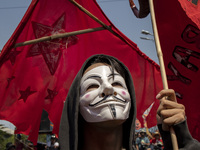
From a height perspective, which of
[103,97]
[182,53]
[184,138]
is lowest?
[184,138]

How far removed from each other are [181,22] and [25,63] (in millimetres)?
2244

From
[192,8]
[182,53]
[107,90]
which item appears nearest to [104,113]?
[107,90]

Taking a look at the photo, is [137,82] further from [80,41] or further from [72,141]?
[72,141]

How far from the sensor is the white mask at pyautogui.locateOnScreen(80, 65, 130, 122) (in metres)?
1.74

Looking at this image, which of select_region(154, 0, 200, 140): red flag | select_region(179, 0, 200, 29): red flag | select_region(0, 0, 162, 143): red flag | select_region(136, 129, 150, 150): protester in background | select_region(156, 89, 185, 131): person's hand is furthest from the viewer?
select_region(136, 129, 150, 150): protester in background

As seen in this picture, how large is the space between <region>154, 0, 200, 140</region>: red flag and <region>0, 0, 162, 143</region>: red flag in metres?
1.00

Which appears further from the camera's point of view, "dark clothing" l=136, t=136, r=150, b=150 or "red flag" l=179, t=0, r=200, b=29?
"dark clothing" l=136, t=136, r=150, b=150

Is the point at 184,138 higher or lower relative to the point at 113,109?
lower

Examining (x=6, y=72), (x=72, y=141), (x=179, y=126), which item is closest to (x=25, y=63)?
(x=6, y=72)

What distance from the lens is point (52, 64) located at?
3770mm

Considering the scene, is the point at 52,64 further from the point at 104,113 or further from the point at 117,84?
the point at 104,113

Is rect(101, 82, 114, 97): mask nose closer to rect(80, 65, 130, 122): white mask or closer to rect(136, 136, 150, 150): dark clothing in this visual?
rect(80, 65, 130, 122): white mask

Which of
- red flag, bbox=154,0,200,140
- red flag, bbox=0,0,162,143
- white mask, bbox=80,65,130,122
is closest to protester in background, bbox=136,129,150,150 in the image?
red flag, bbox=0,0,162,143

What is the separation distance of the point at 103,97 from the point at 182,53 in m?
1.30
